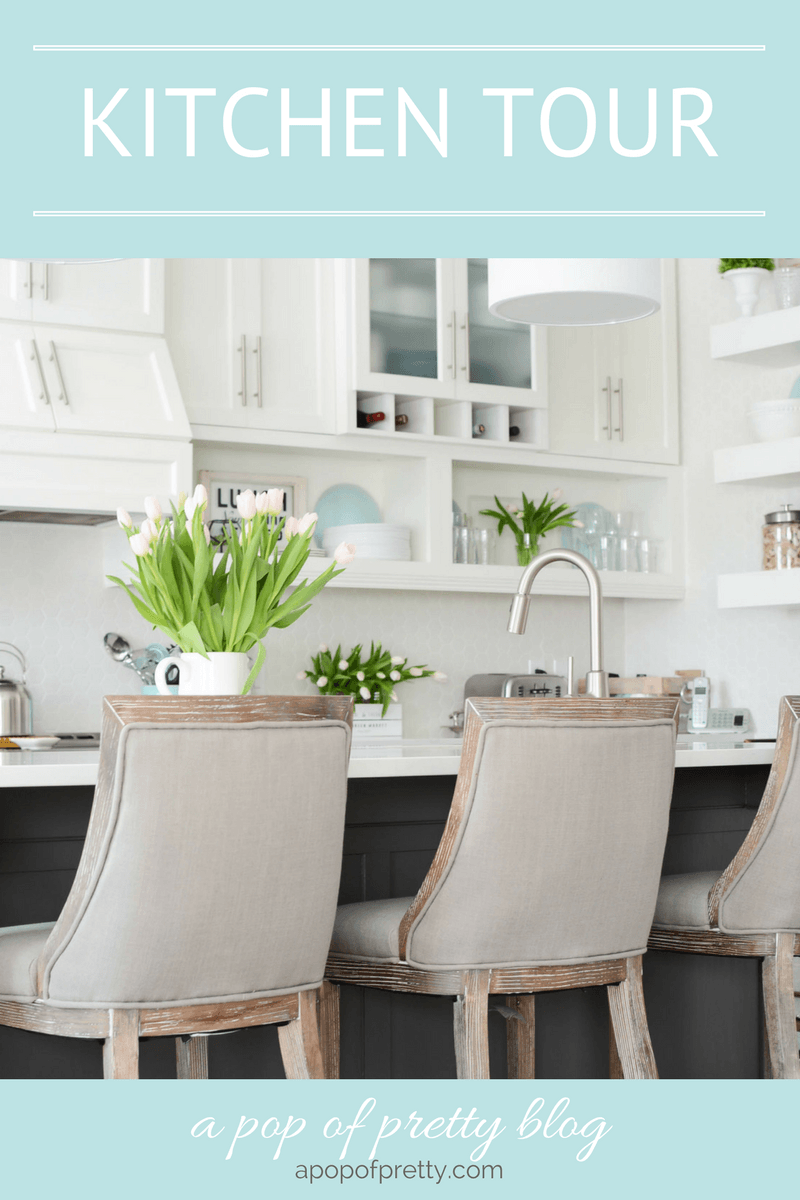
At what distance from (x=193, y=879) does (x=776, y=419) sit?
10.7ft

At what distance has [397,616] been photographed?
4465mm

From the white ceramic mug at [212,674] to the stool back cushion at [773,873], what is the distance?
0.89 metres

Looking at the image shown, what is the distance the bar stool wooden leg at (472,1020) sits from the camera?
1.84 meters

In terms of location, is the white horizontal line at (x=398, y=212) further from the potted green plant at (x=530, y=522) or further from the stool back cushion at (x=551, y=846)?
the potted green plant at (x=530, y=522)

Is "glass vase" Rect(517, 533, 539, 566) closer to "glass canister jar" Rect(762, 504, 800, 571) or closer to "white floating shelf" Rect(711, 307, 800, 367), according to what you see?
"glass canister jar" Rect(762, 504, 800, 571)

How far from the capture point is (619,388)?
4.65 m

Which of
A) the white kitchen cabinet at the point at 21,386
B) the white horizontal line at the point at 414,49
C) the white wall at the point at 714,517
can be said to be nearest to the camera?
the white horizontal line at the point at 414,49

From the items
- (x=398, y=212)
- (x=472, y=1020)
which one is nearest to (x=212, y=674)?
(x=472, y=1020)

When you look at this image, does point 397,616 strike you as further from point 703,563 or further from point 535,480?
point 703,563

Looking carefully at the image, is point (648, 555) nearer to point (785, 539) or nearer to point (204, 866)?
point (785, 539)

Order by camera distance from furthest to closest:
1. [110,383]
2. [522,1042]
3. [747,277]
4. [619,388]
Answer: [619,388] → [747,277] → [110,383] → [522,1042]

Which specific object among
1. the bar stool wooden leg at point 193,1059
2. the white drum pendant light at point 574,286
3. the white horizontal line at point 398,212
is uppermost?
the white drum pendant light at point 574,286

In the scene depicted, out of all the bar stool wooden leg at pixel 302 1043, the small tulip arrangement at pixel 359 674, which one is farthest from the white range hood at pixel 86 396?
the bar stool wooden leg at pixel 302 1043

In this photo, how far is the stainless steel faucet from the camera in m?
2.34
